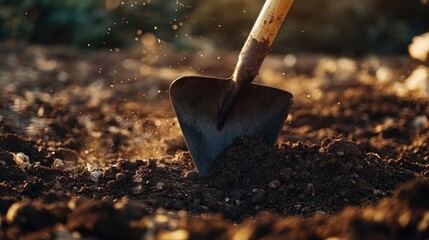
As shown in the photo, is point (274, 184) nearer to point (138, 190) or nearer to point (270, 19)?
point (138, 190)

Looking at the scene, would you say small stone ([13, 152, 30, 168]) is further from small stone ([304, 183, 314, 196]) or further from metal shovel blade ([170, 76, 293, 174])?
small stone ([304, 183, 314, 196])

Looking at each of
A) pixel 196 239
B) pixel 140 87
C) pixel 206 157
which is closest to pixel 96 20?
pixel 140 87

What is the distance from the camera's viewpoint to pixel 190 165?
3891 mm

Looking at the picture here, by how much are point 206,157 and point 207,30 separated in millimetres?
6756

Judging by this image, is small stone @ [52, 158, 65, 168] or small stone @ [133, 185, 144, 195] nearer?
small stone @ [133, 185, 144, 195]

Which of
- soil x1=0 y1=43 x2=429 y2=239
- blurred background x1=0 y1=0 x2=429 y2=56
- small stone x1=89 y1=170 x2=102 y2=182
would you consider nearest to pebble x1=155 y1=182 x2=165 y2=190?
soil x1=0 y1=43 x2=429 y2=239

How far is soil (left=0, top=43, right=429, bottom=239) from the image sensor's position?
240 centimetres

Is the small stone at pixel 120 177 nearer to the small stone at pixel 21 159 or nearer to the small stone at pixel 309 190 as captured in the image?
the small stone at pixel 21 159

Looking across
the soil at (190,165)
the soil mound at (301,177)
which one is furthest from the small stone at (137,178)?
the soil mound at (301,177)

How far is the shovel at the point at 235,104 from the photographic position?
155 inches

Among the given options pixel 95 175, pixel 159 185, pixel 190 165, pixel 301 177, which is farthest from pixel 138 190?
pixel 301 177

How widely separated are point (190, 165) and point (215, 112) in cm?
38

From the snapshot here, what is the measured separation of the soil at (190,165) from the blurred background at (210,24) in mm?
2014

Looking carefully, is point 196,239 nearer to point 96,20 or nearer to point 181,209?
point 181,209
